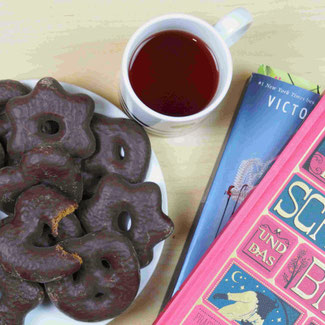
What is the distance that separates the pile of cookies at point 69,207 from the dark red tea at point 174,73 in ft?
0.21

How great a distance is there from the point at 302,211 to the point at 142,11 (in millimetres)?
418

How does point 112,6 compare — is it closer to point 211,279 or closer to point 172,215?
point 172,215

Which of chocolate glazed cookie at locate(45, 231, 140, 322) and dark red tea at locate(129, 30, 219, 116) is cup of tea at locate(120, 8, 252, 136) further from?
chocolate glazed cookie at locate(45, 231, 140, 322)

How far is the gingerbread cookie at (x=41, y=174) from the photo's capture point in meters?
0.59

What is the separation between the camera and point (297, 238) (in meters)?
0.64

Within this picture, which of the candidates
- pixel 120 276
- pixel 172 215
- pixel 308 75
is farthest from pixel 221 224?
pixel 308 75

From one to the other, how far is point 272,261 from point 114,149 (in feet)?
0.92

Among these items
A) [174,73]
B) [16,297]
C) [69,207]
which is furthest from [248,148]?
[16,297]

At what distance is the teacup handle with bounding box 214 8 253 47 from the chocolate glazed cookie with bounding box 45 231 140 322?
315 mm

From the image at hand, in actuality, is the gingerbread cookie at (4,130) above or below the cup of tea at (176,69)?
below

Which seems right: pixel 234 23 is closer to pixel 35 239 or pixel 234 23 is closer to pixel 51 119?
pixel 51 119

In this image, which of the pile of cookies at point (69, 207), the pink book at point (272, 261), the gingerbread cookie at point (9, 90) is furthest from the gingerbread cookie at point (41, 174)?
the pink book at point (272, 261)

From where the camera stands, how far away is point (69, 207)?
1.97 feet

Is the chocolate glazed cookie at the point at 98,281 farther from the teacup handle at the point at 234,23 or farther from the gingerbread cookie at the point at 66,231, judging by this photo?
the teacup handle at the point at 234,23
